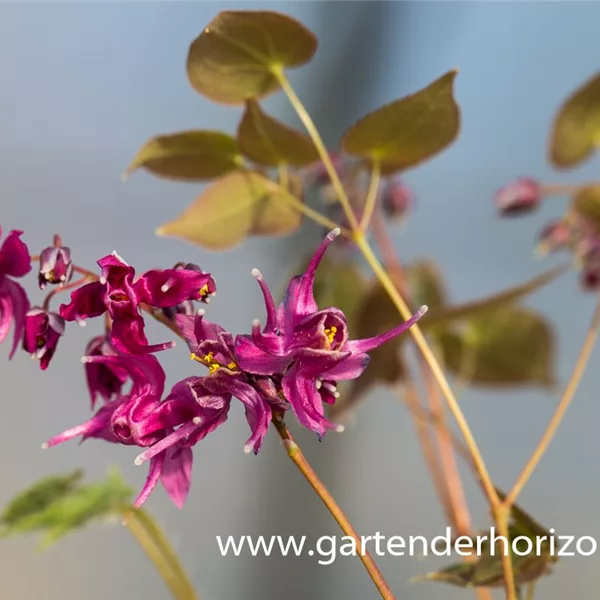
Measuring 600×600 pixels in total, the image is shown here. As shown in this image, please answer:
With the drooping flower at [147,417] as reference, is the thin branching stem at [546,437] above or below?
below

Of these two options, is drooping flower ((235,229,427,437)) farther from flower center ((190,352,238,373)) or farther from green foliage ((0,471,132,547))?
green foliage ((0,471,132,547))

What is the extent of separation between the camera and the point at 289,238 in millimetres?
1415

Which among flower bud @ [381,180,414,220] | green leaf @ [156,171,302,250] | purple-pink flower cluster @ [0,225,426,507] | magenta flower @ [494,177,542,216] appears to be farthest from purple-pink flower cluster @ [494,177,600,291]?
purple-pink flower cluster @ [0,225,426,507]

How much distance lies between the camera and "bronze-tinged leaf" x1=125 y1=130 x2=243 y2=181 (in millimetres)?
389

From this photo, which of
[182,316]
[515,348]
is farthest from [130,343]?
[515,348]

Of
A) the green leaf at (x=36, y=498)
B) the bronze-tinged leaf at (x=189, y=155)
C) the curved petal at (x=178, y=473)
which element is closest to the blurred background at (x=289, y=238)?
the green leaf at (x=36, y=498)

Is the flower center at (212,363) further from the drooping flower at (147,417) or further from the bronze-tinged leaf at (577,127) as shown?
the bronze-tinged leaf at (577,127)

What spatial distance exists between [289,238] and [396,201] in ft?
2.42

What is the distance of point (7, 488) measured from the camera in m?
1.00

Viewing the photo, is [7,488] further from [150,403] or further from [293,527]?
[150,403]

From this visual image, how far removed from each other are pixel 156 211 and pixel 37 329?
102cm

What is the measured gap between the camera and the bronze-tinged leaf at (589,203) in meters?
0.56

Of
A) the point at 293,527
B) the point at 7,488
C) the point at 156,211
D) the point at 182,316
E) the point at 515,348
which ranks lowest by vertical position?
the point at 293,527

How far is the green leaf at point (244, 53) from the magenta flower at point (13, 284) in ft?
0.54
